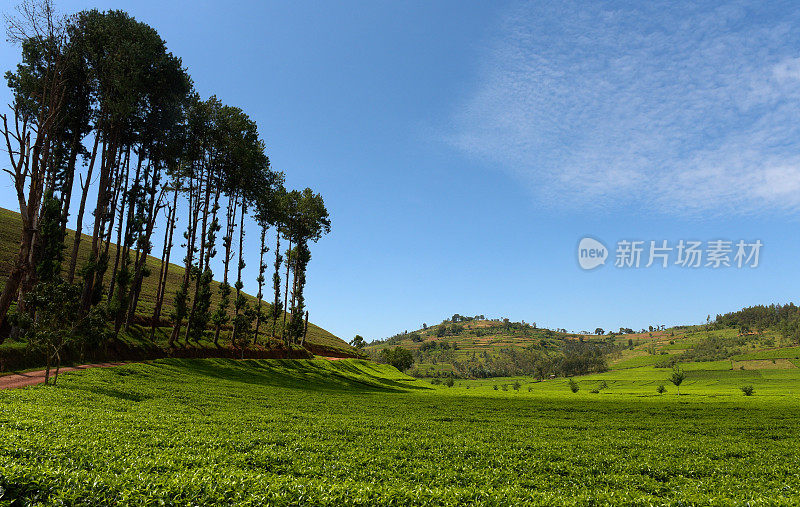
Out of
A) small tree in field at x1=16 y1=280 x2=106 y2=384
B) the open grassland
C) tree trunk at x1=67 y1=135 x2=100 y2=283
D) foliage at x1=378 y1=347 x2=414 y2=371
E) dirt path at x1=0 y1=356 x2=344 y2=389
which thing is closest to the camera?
the open grassland

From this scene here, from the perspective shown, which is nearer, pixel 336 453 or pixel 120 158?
pixel 336 453

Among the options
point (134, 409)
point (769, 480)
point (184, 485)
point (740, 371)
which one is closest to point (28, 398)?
point (134, 409)

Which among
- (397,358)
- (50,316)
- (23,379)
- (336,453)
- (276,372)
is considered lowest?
(397,358)

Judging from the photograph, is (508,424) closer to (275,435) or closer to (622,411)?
(275,435)

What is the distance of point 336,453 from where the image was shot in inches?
682

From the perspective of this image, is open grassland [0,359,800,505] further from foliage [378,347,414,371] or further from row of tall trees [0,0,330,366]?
foliage [378,347,414,371]

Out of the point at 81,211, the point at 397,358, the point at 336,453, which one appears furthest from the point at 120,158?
the point at 397,358

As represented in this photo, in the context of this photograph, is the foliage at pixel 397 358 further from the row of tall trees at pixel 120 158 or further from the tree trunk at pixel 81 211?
the tree trunk at pixel 81 211

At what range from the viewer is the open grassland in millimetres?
10898

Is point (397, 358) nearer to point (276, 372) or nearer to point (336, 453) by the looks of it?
point (276, 372)

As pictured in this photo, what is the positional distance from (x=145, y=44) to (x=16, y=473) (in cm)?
4983

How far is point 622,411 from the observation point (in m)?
46.7

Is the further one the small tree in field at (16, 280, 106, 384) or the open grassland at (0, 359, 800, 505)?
the small tree in field at (16, 280, 106, 384)

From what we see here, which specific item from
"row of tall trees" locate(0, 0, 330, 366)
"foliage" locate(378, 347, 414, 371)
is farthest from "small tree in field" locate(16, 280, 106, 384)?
"foliage" locate(378, 347, 414, 371)
